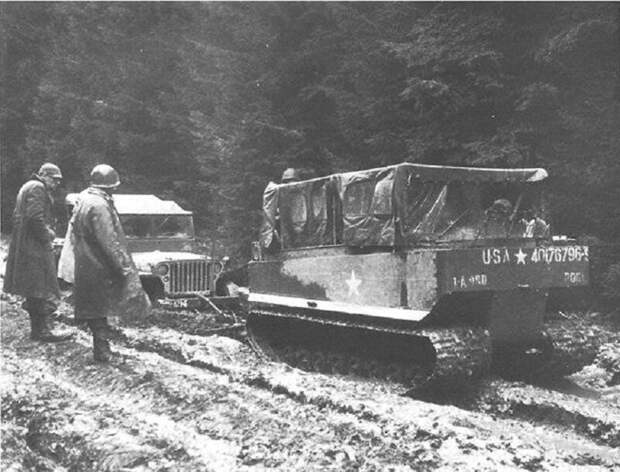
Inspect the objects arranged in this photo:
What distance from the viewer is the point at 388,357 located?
8.10m

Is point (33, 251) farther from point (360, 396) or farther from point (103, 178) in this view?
point (360, 396)

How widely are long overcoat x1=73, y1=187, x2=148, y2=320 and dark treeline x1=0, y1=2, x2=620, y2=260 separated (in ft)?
20.6

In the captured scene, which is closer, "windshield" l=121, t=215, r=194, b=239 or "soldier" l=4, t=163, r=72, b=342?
"soldier" l=4, t=163, r=72, b=342

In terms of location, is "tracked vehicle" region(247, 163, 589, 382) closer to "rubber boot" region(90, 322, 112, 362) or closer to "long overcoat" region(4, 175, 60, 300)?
"rubber boot" region(90, 322, 112, 362)

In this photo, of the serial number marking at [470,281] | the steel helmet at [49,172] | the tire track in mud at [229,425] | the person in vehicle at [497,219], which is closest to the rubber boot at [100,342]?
the tire track in mud at [229,425]

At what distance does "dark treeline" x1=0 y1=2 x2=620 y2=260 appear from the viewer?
1125 cm

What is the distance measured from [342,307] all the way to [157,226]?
19.3ft

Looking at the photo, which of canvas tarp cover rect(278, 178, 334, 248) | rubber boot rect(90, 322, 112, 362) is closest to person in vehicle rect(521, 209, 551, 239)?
canvas tarp cover rect(278, 178, 334, 248)

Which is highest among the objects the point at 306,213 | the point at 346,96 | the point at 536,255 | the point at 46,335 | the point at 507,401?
the point at 346,96

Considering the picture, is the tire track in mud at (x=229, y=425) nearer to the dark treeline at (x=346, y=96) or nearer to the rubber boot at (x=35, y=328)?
the rubber boot at (x=35, y=328)

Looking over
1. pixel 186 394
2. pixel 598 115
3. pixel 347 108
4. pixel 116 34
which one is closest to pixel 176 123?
pixel 116 34

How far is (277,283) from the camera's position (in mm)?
9461

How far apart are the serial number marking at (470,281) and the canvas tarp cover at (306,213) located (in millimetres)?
2140

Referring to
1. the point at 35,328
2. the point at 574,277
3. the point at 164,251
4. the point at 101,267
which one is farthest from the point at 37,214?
the point at 574,277
